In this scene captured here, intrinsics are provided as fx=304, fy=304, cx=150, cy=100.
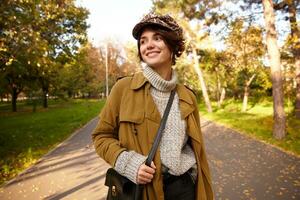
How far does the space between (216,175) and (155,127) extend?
5792 millimetres

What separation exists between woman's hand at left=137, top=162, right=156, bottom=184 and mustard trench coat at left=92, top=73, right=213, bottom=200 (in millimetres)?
54

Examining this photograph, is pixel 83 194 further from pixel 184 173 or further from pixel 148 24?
pixel 148 24

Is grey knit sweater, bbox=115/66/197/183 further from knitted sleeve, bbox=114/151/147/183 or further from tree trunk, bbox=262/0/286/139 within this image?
tree trunk, bbox=262/0/286/139

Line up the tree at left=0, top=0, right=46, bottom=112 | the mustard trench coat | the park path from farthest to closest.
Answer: the tree at left=0, top=0, right=46, bottom=112, the park path, the mustard trench coat

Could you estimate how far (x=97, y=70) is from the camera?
60.1m

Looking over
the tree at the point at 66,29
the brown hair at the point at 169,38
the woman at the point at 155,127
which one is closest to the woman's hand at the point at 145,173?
the woman at the point at 155,127

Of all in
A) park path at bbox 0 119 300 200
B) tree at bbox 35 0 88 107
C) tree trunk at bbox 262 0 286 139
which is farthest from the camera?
tree at bbox 35 0 88 107

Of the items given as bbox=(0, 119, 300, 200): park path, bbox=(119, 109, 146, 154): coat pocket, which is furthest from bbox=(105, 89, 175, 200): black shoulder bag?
bbox=(0, 119, 300, 200): park path

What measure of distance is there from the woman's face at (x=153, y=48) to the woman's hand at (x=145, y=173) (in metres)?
0.76

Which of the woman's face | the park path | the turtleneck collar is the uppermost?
the woman's face

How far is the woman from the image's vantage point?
6.77 feet

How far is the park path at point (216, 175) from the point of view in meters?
6.20

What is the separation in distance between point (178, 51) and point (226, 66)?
2408 centimetres

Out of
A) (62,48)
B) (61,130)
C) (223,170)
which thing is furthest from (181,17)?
(223,170)
